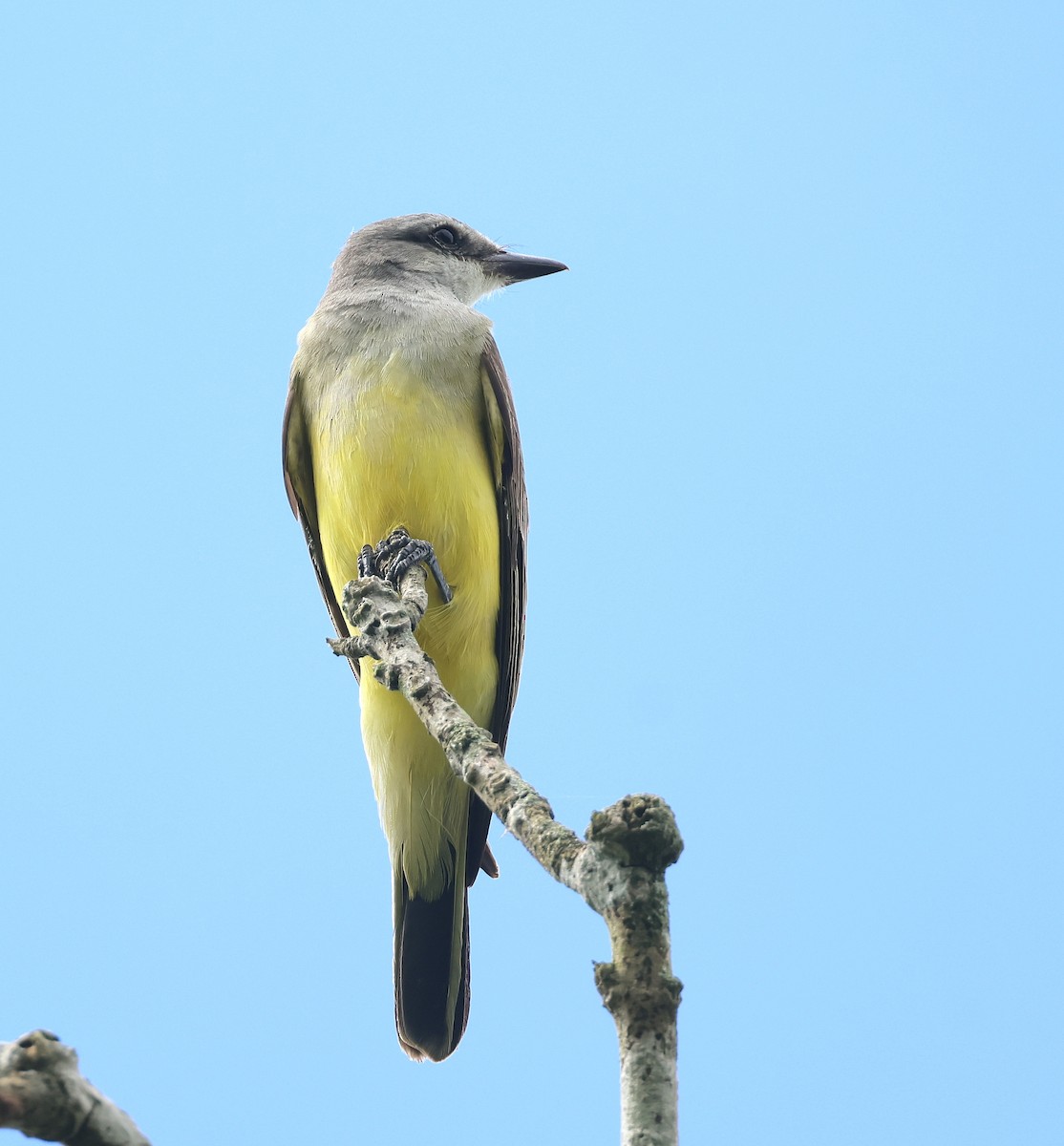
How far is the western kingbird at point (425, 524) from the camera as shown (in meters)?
6.37

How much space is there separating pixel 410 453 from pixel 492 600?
2.91ft

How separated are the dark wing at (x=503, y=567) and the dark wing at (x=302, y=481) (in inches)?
36.0

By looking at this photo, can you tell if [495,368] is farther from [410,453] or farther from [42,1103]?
[42,1103]

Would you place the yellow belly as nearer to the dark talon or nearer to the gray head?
the dark talon

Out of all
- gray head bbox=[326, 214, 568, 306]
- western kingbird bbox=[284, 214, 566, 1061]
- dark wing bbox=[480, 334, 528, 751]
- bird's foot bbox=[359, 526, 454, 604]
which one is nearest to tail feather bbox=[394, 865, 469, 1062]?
western kingbird bbox=[284, 214, 566, 1061]

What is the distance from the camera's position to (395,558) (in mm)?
5926

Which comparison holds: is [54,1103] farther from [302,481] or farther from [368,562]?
[302,481]

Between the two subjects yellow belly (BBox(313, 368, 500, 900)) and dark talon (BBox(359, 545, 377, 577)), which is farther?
yellow belly (BBox(313, 368, 500, 900))

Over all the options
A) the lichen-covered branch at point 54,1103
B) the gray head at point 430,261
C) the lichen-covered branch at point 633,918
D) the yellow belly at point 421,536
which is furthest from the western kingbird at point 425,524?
the lichen-covered branch at point 54,1103

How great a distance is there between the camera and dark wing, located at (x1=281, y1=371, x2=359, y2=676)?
283 inches

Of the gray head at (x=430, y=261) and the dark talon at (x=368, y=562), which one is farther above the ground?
the gray head at (x=430, y=261)

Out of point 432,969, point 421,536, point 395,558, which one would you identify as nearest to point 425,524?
point 421,536

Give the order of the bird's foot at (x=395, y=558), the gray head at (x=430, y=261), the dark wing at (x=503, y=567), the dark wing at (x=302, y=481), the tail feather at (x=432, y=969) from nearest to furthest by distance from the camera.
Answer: the bird's foot at (x=395, y=558)
the tail feather at (x=432, y=969)
the dark wing at (x=503, y=567)
the dark wing at (x=302, y=481)
the gray head at (x=430, y=261)

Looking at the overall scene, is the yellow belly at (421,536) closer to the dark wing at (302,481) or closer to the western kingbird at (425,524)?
the western kingbird at (425,524)
